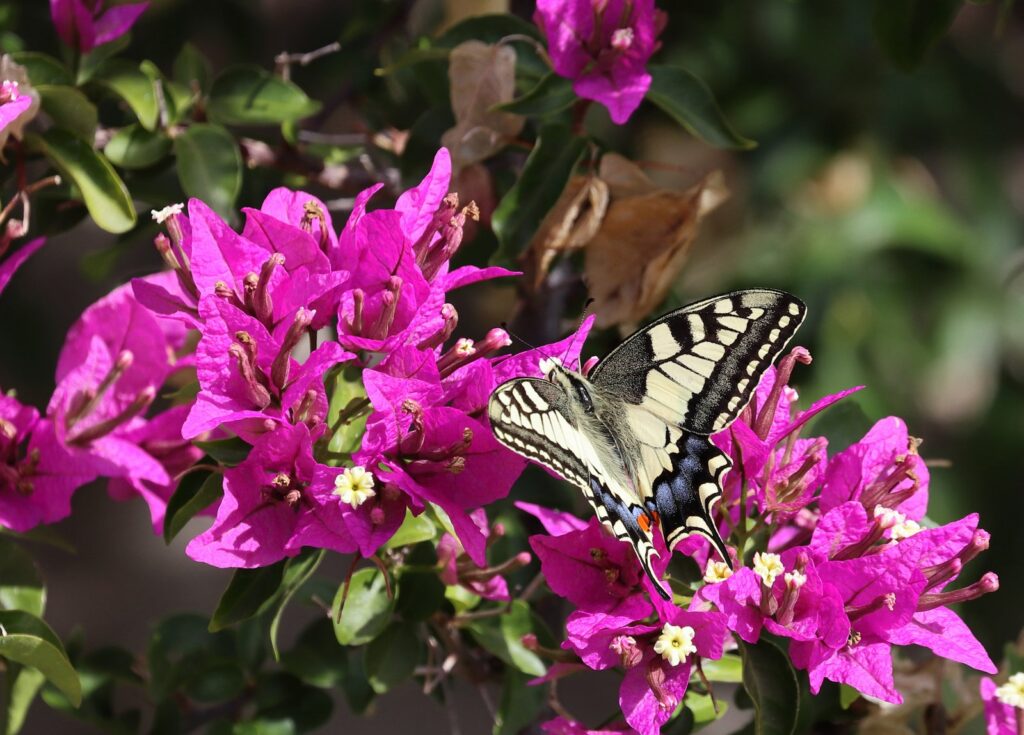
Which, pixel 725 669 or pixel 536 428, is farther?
pixel 725 669

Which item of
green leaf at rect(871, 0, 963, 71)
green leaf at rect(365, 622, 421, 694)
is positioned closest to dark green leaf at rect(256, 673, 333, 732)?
green leaf at rect(365, 622, 421, 694)

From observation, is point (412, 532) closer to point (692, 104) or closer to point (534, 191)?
point (534, 191)

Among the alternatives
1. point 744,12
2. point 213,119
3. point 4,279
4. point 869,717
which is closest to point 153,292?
point 4,279

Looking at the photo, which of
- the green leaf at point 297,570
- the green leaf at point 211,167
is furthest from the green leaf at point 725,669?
the green leaf at point 211,167

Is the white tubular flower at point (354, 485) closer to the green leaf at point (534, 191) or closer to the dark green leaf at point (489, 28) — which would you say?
the green leaf at point (534, 191)

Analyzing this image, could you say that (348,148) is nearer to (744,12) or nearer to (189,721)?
(189,721)

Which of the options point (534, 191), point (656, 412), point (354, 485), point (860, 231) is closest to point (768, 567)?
point (656, 412)
